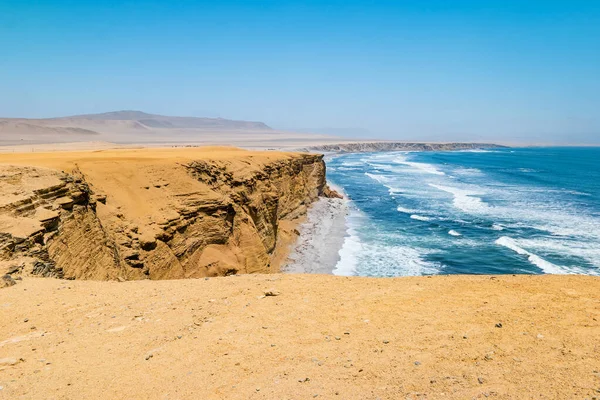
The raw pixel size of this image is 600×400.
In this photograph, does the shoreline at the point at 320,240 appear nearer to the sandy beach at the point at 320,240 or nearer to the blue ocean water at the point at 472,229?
the sandy beach at the point at 320,240

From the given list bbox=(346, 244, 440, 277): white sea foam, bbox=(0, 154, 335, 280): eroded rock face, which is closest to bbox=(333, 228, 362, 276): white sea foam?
bbox=(346, 244, 440, 277): white sea foam

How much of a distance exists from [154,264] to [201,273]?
2867 millimetres

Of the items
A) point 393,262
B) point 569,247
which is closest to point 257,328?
point 393,262

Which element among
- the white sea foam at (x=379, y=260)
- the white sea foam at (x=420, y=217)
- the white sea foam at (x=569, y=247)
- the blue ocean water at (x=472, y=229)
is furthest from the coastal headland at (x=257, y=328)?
the white sea foam at (x=420, y=217)

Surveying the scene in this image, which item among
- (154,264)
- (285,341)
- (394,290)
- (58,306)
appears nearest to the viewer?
(285,341)

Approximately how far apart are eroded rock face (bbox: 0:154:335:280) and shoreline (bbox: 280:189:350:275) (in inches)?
66.1

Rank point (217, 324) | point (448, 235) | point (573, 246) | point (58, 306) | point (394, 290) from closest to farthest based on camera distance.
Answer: point (217, 324)
point (58, 306)
point (394, 290)
point (573, 246)
point (448, 235)

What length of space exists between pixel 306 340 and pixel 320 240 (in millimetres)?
23282

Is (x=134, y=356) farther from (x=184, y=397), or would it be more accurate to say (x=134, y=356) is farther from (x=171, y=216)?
(x=171, y=216)

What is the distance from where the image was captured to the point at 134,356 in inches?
262

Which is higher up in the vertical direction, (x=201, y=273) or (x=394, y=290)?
(x=394, y=290)

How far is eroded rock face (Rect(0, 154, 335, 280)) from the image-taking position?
36.8ft

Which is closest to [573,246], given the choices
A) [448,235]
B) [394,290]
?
[448,235]

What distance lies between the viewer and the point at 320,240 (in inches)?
1190
